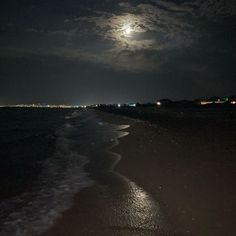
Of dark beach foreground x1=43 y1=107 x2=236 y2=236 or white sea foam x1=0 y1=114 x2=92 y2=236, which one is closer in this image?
dark beach foreground x1=43 y1=107 x2=236 y2=236

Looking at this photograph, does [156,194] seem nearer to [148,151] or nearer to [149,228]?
[149,228]

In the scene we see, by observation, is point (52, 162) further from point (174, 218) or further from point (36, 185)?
point (174, 218)

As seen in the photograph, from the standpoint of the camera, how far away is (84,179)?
44.8 feet

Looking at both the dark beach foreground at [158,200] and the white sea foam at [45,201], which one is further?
the white sea foam at [45,201]

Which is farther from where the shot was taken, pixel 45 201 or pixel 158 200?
pixel 45 201

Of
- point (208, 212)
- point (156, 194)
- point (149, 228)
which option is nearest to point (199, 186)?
point (156, 194)

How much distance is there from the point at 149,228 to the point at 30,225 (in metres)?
2.89

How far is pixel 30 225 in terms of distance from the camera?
824 cm

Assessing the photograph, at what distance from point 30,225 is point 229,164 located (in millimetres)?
9150

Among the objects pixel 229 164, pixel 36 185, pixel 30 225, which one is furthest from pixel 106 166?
pixel 30 225

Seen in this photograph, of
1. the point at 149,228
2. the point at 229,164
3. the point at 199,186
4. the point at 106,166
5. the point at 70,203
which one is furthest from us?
the point at 106,166

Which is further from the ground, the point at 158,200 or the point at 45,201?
the point at 158,200

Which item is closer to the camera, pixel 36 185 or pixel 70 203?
pixel 70 203

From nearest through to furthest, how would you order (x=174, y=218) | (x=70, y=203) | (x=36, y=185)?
(x=174, y=218)
(x=70, y=203)
(x=36, y=185)
